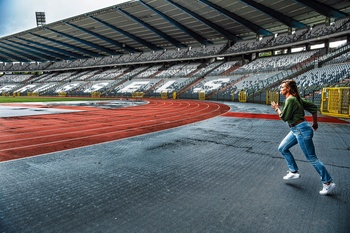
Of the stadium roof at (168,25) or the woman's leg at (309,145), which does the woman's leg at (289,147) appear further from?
the stadium roof at (168,25)

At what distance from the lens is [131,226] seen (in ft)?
8.38

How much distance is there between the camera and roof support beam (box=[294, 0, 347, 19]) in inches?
1146

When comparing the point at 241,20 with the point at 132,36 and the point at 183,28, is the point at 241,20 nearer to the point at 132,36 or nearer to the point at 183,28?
the point at 183,28

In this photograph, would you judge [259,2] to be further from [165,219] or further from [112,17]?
[165,219]

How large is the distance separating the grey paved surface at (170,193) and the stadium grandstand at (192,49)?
598 inches

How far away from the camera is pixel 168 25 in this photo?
4372 centimetres

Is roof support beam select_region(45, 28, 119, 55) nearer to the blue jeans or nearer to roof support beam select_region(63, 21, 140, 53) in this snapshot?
roof support beam select_region(63, 21, 140, 53)

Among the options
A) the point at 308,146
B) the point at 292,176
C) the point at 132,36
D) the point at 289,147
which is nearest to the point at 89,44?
the point at 132,36

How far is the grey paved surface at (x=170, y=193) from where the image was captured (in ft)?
8.55

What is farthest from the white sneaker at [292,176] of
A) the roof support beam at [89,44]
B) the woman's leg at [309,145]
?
the roof support beam at [89,44]

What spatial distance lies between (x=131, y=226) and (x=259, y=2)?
3564 centimetres

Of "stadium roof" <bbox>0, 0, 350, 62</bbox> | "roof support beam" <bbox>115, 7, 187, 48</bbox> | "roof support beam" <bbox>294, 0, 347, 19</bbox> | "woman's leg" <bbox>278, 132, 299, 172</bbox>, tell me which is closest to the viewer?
"woman's leg" <bbox>278, 132, 299, 172</bbox>

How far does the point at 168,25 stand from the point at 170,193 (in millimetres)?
44303

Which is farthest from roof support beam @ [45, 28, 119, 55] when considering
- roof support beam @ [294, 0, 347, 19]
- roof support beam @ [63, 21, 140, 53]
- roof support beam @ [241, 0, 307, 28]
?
roof support beam @ [294, 0, 347, 19]
